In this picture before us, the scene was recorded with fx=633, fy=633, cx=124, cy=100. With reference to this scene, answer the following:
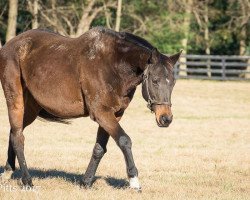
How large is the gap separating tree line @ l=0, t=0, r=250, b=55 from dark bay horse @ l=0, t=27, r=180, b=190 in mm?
28391

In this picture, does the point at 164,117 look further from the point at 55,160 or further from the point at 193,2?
the point at 193,2

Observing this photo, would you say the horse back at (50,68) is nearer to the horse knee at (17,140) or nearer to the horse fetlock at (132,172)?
the horse knee at (17,140)

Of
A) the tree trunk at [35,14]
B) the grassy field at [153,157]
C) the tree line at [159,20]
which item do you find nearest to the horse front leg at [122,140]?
the grassy field at [153,157]

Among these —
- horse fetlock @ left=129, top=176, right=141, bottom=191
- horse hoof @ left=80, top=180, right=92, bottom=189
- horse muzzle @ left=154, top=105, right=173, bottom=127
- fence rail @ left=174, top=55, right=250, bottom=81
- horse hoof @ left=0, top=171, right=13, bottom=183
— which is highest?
horse muzzle @ left=154, top=105, right=173, bottom=127

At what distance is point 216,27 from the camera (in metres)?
50.0

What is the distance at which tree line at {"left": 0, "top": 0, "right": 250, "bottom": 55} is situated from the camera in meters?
38.8

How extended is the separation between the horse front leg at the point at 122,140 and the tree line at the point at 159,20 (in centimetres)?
A: 2973

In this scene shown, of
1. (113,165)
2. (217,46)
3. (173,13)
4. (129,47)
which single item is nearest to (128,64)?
(129,47)

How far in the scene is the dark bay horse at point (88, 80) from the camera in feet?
24.8

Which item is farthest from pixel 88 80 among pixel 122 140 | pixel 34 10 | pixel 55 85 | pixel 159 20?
pixel 159 20

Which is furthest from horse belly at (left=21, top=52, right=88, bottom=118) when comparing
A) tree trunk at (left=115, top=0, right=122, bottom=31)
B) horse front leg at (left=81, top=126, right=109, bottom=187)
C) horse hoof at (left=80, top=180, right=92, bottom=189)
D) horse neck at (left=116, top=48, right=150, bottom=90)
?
tree trunk at (left=115, top=0, right=122, bottom=31)

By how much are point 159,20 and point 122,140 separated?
3763 cm

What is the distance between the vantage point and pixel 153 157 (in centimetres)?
1241

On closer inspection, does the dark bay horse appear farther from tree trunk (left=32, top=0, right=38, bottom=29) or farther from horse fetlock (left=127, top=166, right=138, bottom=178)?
tree trunk (left=32, top=0, right=38, bottom=29)
